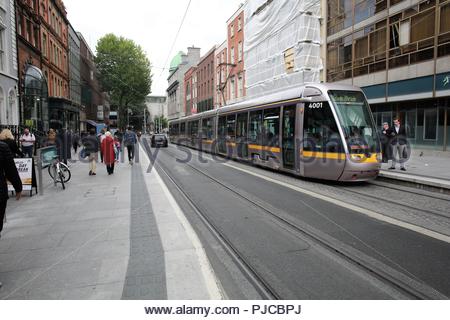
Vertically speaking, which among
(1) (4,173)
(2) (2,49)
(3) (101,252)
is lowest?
(3) (101,252)

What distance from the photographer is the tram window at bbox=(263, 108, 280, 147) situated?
12626 mm

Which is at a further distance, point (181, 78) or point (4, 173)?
point (181, 78)

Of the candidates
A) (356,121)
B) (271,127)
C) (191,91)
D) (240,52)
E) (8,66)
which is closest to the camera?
(356,121)

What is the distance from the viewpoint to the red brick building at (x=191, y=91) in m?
65.9

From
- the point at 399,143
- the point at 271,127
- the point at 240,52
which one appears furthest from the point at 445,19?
the point at 240,52

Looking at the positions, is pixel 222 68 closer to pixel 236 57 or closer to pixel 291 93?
pixel 236 57

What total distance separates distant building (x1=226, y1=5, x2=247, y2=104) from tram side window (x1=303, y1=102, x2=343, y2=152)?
2746 cm

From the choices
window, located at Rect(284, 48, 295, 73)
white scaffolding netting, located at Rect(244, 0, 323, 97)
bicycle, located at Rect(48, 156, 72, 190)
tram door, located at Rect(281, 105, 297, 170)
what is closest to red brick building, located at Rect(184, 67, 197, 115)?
white scaffolding netting, located at Rect(244, 0, 323, 97)

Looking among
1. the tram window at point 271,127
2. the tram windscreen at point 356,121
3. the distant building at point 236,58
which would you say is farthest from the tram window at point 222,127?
the distant building at point 236,58

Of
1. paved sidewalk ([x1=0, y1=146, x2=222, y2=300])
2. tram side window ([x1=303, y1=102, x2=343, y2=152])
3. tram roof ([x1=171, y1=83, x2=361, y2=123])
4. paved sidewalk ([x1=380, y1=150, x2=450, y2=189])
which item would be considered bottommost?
paved sidewalk ([x1=0, y1=146, x2=222, y2=300])

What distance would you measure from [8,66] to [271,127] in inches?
649

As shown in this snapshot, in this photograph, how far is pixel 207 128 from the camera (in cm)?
2317

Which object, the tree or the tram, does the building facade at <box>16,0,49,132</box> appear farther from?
the tree
